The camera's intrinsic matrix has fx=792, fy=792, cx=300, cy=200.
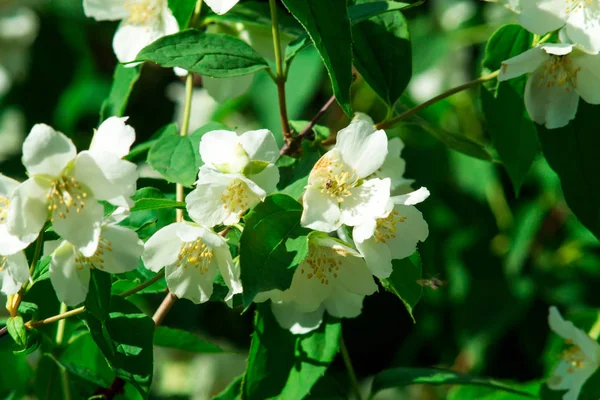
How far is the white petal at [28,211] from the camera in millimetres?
890

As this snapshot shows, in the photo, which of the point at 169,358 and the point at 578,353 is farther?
the point at 169,358

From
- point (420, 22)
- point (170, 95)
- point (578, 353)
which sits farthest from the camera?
point (170, 95)

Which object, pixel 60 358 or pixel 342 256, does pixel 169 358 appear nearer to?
pixel 60 358

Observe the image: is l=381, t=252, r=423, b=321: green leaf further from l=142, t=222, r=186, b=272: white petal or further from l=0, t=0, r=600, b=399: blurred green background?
l=0, t=0, r=600, b=399: blurred green background

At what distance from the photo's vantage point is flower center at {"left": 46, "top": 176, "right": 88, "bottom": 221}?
2.98 ft

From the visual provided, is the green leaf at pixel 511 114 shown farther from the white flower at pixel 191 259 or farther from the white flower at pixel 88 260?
the white flower at pixel 88 260

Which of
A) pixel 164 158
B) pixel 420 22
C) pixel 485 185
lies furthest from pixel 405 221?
pixel 420 22

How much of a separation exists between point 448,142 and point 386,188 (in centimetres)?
34

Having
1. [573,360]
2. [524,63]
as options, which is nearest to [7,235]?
[524,63]

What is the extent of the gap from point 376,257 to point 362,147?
0.49 feet

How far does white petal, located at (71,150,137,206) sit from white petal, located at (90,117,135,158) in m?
0.02

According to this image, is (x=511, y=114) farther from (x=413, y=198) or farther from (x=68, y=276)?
(x=68, y=276)

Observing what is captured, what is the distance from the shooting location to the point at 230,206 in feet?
3.28

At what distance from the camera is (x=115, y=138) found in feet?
3.16
